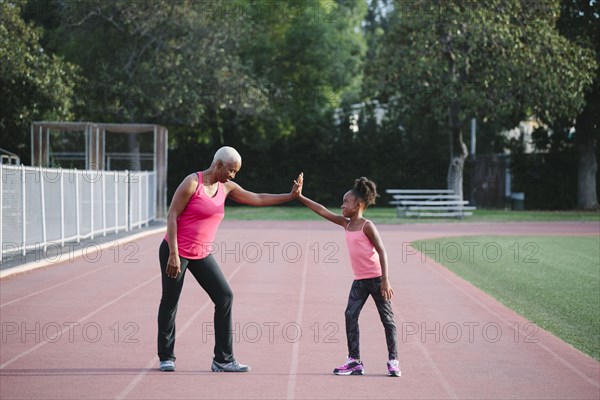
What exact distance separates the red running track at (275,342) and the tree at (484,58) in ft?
66.8

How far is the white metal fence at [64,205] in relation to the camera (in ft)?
55.6

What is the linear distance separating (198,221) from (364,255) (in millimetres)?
1433

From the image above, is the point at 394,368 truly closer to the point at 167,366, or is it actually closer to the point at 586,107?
the point at 167,366

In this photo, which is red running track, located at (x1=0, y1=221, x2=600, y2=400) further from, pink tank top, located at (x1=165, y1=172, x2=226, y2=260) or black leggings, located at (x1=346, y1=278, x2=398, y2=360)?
pink tank top, located at (x1=165, y1=172, x2=226, y2=260)

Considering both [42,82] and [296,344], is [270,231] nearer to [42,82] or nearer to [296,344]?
[42,82]

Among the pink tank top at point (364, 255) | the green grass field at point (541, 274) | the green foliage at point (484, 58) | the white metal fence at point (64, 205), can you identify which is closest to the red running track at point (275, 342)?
the green grass field at point (541, 274)

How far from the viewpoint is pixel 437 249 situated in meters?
22.6

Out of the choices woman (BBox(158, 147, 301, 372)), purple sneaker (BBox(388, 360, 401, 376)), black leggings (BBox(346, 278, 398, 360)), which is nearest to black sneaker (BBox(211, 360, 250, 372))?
woman (BBox(158, 147, 301, 372))

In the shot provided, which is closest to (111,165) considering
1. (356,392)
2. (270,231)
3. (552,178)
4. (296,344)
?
(270,231)

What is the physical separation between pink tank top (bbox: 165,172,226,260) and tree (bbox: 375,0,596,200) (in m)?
28.8

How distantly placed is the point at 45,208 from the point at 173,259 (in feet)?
38.8

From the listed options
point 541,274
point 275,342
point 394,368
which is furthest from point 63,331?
point 541,274

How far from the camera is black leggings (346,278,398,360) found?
8.09 m

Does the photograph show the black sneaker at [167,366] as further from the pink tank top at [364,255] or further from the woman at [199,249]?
the pink tank top at [364,255]
